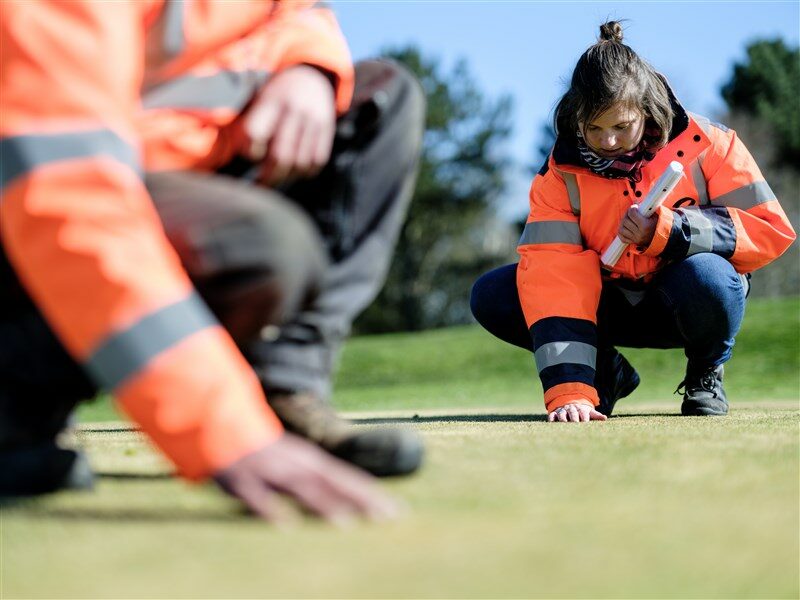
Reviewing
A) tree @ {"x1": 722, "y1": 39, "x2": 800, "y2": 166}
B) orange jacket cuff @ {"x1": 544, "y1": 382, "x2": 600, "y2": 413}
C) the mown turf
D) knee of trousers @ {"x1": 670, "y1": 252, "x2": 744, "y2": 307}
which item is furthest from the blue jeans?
tree @ {"x1": 722, "y1": 39, "x2": 800, "y2": 166}

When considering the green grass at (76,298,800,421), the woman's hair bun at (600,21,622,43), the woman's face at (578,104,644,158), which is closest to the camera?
the woman's face at (578,104,644,158)

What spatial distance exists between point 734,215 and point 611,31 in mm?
849

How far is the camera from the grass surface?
105 centimetres

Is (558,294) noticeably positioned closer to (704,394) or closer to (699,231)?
(699,231)

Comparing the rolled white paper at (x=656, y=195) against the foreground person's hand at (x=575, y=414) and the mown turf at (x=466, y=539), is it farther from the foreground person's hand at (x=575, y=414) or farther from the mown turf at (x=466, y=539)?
the mown turf at (x=466, y=539)

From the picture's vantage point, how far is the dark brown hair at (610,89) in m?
3.24

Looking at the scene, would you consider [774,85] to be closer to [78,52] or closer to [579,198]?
[579,198]

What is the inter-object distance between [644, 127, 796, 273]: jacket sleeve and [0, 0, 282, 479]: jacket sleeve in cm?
229

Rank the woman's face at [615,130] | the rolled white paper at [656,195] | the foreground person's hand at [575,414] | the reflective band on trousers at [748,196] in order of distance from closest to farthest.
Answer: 1. the foreground person's hand at [575,414]
2. the rolled white paper at [656,195]
3. the woman's face at [615,130]
4. the reflective band on trousers at [748,196]

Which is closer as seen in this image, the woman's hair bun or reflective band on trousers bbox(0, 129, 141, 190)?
reflective band on trousers bbox(0, 129, 141, 190)

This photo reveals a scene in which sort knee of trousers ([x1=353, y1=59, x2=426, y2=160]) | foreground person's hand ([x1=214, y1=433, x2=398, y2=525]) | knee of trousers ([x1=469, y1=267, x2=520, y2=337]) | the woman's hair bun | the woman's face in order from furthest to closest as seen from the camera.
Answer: knee of trousers ([x1=469, y1=267, x2=520, y2=337])
the woman's hair bun
the woman's face
knee of trousers ([x1=353, y1=59, x2=426, y2=160])
foreground person's hand ([x1=214, y1=433, x2=398, y2=525])

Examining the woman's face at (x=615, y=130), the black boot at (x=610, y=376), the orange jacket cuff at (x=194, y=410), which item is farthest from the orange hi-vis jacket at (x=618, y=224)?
the orange jacket cuff at (x=194, y=410)

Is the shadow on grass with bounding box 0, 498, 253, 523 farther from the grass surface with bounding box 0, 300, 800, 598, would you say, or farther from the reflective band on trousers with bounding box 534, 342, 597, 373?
the reflective band on trousers with bounding box 534, 342, 597, 373

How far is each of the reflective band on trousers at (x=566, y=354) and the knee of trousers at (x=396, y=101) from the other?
1.41 m
